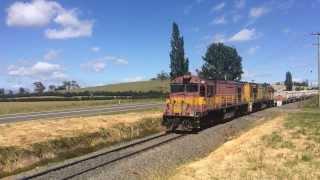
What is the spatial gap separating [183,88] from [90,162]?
14.2 meters

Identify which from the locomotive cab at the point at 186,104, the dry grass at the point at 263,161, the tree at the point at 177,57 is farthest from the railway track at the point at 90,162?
the tree at the point at 177,57

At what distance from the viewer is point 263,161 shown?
17781 mm

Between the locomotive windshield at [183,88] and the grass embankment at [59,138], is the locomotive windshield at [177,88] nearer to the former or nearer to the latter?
the locomotive windshield at [183,88]

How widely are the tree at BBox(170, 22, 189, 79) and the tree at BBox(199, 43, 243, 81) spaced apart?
40755 millimetres

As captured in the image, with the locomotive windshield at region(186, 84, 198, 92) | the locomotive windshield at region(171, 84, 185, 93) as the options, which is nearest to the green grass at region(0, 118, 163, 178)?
the locomotive windshield at region(171, 84, 185, 93)

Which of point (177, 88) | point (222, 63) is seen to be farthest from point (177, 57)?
point (177, 88)

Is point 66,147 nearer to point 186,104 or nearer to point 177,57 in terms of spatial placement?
point 186,104

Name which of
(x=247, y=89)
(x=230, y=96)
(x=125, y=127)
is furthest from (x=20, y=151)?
(x=247, y=89)

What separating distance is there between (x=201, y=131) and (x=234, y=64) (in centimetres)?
12086

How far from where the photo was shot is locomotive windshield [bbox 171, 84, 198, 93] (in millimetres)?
33562

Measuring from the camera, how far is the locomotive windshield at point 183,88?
33.6 metres

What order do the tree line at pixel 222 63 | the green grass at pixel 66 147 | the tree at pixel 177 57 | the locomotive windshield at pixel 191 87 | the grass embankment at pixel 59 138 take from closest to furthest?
1. the green grass at pixel 66 147
2. the grass embankment at pixel 59 138
3. the locomotive windshield at pixel 191 87
4. the tree at pixel 177 57
5. the tree line at pixel 222 63

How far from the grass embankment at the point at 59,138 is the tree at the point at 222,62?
114 metres

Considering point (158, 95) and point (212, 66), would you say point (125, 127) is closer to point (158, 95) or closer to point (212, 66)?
point (158, 95)
